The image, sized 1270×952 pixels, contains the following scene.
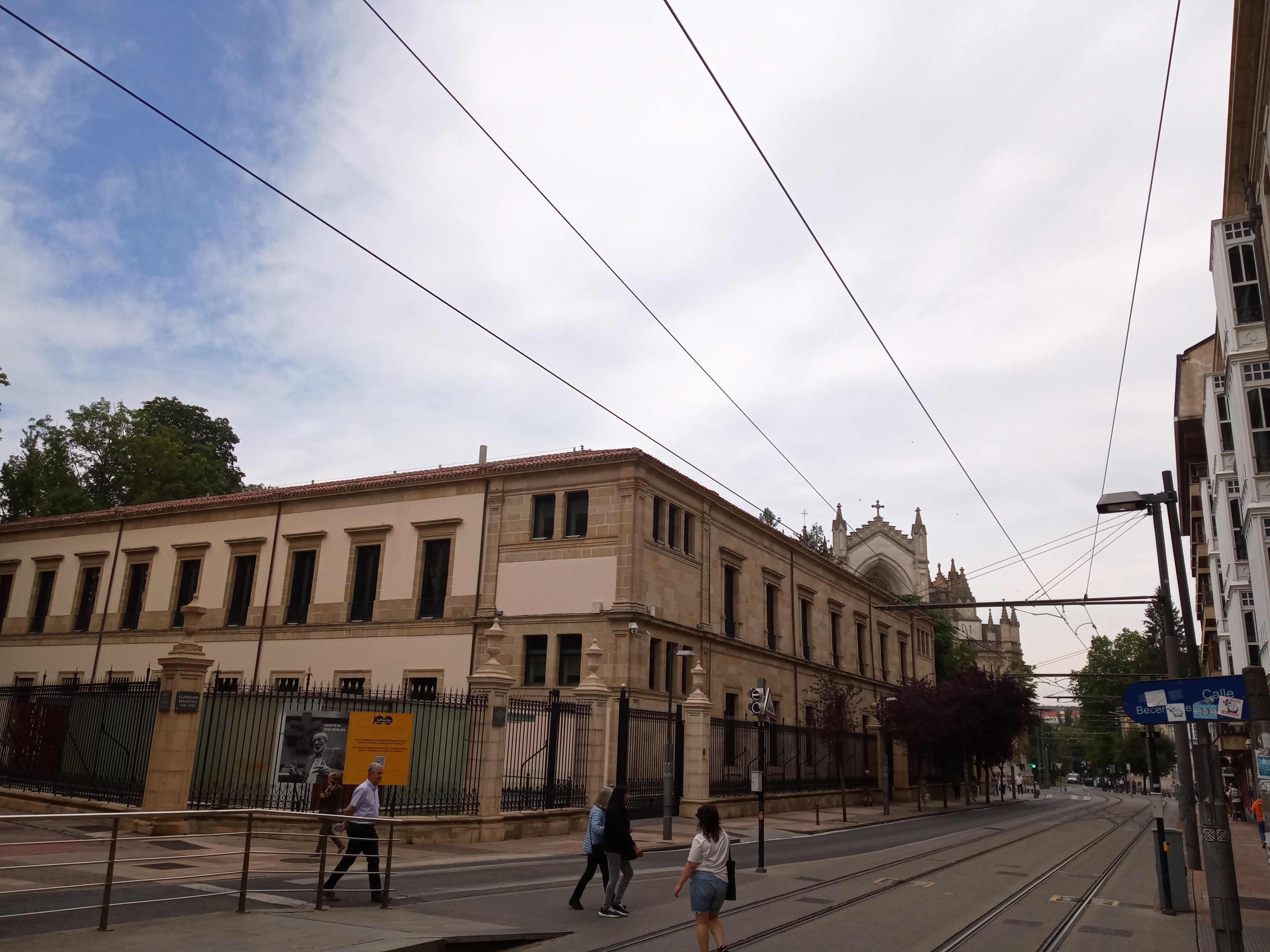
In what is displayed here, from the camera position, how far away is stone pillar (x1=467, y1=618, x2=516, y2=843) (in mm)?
18016

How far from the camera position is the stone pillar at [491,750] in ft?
59.1

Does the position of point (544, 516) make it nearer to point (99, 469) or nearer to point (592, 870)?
point (592, 870)

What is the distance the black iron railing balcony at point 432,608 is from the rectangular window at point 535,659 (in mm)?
3616

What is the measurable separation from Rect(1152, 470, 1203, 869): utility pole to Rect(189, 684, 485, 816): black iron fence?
487 inches

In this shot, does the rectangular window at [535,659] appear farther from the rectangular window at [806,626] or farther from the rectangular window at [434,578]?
the rectangular window at [806,626]

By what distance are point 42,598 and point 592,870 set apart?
131 ft

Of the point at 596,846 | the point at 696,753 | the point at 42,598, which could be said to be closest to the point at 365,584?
the point at 696,753

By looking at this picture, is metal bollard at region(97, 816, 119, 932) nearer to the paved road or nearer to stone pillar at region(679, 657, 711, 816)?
the paved road

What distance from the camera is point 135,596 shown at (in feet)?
126

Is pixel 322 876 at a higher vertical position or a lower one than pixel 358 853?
lower

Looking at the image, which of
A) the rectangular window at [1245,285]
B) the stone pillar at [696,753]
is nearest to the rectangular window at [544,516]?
the stone pillar at [696,753]

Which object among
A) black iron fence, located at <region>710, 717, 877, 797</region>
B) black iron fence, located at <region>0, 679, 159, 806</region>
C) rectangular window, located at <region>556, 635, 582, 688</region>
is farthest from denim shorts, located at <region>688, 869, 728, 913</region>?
rectangular window, located at <region>556, 635, 582, 688</region>

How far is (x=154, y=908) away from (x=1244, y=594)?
102 ft

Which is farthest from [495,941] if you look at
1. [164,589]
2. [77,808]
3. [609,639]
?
[164,589]
